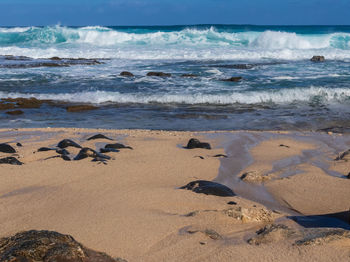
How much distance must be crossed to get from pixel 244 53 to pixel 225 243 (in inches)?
973

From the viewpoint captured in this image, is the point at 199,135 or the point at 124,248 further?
the point at 199,135

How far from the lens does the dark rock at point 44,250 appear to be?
84.7 inches

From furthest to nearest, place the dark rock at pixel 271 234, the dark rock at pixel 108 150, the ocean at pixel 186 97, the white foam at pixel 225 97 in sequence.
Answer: the white foam at pixel 225 97, the ocean at pixel 186 97, the dark rock at pixel 108 150, the dark rock at pixel 271 234

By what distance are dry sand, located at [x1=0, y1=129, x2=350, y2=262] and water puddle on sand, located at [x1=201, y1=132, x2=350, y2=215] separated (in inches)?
1.2

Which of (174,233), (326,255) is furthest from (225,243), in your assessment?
(326,255)

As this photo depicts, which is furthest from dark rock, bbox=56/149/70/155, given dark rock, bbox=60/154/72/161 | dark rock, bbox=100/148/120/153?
dark rock, bbox=100/148/120/153

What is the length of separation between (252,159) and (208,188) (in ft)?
5.89

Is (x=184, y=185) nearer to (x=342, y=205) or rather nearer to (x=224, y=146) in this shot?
(x=342, y=205)

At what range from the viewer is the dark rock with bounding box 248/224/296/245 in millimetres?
2855

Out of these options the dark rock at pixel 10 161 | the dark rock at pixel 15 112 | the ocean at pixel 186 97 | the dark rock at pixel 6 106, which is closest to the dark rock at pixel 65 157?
the dark rock at pixel 10 161

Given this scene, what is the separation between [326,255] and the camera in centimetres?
259

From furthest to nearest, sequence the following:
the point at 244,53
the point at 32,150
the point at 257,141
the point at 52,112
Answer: the point at 244,53
the point at 52,112
the point at 257,141
the point at 32,150

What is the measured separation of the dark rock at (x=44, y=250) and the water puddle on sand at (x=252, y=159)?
83.3 inches

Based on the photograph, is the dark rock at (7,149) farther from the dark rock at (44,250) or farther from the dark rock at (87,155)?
the dark rock at (44,250)
